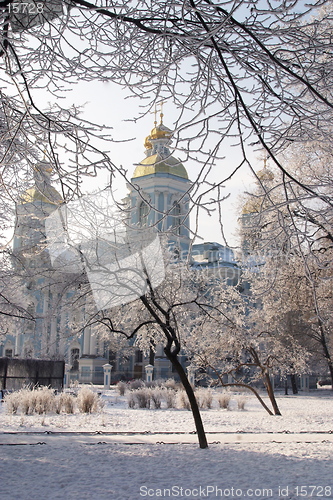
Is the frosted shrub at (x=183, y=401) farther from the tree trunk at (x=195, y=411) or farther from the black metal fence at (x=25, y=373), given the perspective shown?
the tree trunk at (x=195, y=411)

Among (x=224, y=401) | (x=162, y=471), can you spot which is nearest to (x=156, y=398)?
(x=224, y=401)

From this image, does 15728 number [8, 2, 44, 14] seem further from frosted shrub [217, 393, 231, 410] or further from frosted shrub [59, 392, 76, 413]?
frosted shrub [217, 393, 231, 410]

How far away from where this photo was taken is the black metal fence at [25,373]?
20.0m

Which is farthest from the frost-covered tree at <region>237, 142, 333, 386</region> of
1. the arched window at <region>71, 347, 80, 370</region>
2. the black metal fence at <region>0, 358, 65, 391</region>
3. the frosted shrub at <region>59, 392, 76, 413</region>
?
the arched window at <region>71, 347, 80, 370</region>

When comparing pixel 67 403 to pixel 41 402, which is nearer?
pixel 41 402

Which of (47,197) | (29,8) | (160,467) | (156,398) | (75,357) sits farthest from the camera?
(75,357)

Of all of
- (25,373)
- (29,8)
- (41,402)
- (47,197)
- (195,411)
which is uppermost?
(29,8)

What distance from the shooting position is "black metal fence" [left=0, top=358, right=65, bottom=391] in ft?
65.5

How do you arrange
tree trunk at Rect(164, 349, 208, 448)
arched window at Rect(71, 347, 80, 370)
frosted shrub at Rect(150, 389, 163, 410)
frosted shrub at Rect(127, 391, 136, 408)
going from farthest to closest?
arched window at Rect(71, 347, 80, 370) → frosted shrub at Rect(127, 391, 136, 408) → frosted shrub at Rect(150, 389, 163, 410) → tree trunk at Rect(164, 349, 208, 448)

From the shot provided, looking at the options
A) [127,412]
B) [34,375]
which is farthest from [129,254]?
[34,375]

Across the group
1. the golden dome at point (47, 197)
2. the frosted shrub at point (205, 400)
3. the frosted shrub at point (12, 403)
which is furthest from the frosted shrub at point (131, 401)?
the golden dome at point (47, 197)

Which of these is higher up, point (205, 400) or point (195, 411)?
point (195, 411)

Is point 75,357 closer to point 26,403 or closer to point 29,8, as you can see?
point 26,403

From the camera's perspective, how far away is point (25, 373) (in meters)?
20.3
